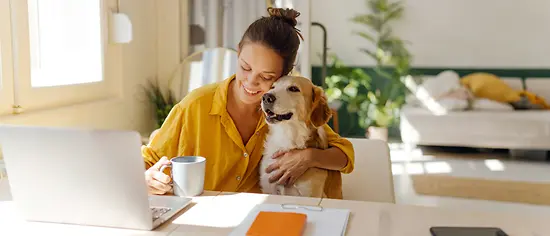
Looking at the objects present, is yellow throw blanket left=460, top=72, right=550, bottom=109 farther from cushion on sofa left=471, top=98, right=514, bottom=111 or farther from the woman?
the woman

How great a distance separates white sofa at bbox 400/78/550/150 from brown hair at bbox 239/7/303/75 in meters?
3.74

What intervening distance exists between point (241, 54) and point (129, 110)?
73.6 inches

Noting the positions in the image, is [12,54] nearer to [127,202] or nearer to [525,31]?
[127,202]

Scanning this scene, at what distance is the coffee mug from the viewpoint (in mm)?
1145

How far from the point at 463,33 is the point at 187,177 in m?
5.46

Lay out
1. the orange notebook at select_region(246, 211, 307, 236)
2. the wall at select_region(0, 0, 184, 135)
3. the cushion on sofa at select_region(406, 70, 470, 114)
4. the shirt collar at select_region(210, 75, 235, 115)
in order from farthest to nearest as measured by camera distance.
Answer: the cushion on sofa at select_region(406, 70, 470, 114), the wall at select_region(0, 0, 184, 135), the shirt collar at select_region(210, 75, 235, 115), the orange notebook at select_region(246, 211, 307, 236)

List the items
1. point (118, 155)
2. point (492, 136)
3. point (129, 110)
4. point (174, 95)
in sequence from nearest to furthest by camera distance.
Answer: point (118, 155)
point (129, 110)
point (174, 95)
point (492, 136)

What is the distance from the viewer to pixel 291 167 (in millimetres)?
1441

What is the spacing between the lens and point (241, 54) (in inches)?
59.1

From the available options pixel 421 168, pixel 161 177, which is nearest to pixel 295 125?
pixel 161 177

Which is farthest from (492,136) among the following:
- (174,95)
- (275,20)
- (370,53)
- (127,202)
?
(127,202)

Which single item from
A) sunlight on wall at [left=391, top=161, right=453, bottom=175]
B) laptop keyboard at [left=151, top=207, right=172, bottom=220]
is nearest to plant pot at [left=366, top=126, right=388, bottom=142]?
sunlight on wall at [left=391, top=161, right=453, bottom=175]

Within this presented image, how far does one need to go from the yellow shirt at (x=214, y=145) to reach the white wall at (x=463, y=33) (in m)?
4.58

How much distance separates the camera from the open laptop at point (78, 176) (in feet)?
2.92
